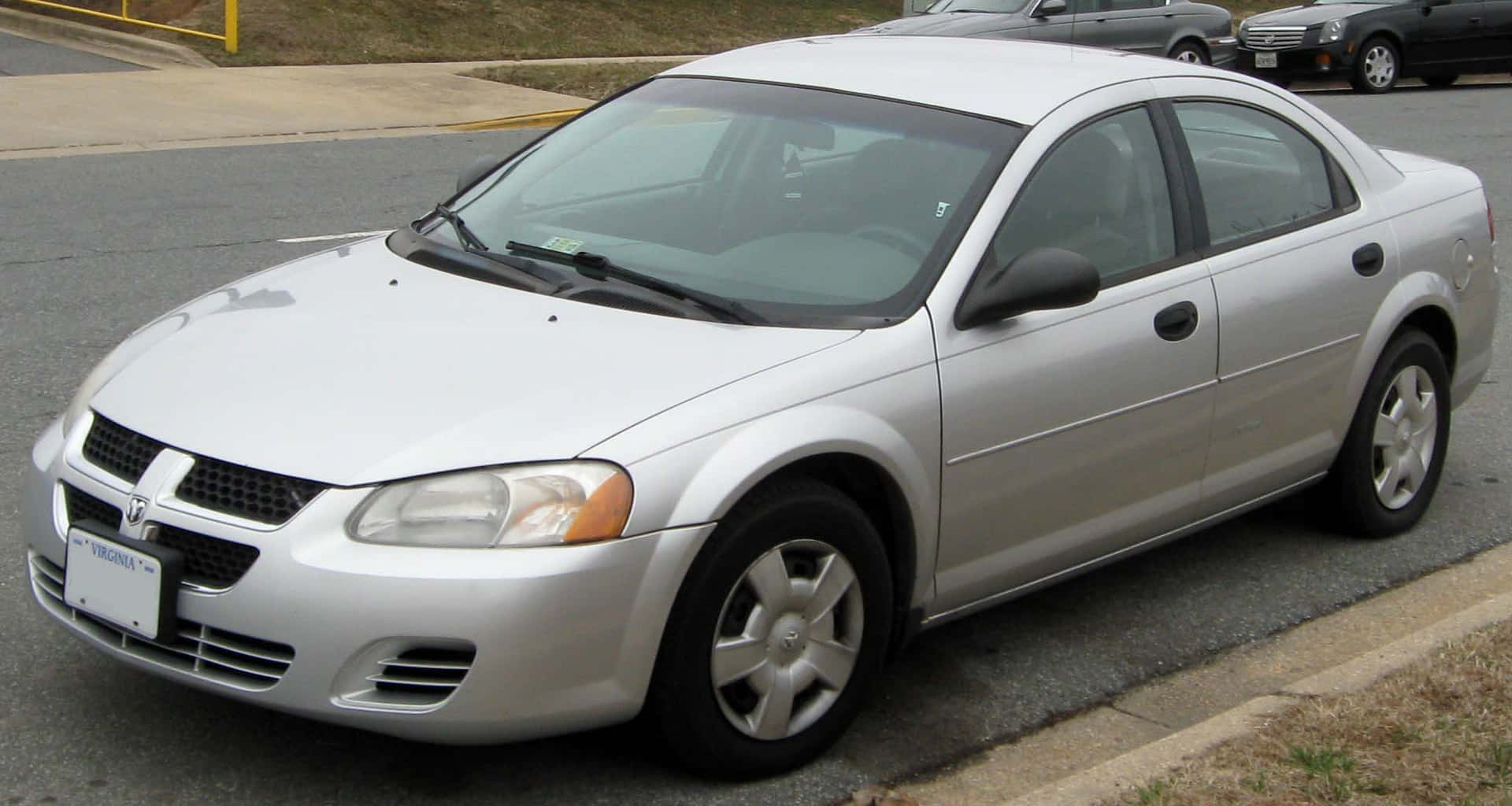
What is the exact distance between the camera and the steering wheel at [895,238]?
4.31 metres

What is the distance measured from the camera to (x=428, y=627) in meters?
3.37

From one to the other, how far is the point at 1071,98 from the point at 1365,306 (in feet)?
4.01

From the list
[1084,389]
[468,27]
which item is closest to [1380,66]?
[468,27]

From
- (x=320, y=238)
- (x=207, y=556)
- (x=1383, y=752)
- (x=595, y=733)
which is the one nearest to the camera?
(x=207, y=556)

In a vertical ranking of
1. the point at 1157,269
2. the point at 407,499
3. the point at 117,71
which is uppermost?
the point at 1157,269

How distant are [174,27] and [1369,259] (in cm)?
1543

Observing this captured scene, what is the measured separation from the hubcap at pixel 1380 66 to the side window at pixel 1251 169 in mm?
16546

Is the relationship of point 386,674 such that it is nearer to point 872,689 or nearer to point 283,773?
point 283,773

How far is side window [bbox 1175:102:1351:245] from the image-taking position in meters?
5.00

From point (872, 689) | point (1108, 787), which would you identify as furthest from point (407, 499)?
point (1108, 787)

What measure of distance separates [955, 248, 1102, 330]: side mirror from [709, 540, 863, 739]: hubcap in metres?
0.70

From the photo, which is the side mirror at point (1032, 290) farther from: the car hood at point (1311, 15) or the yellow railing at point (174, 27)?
the car hood at point (1311, 15)

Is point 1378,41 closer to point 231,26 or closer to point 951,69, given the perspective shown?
point 231,26

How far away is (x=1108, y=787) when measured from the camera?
3.72 m
